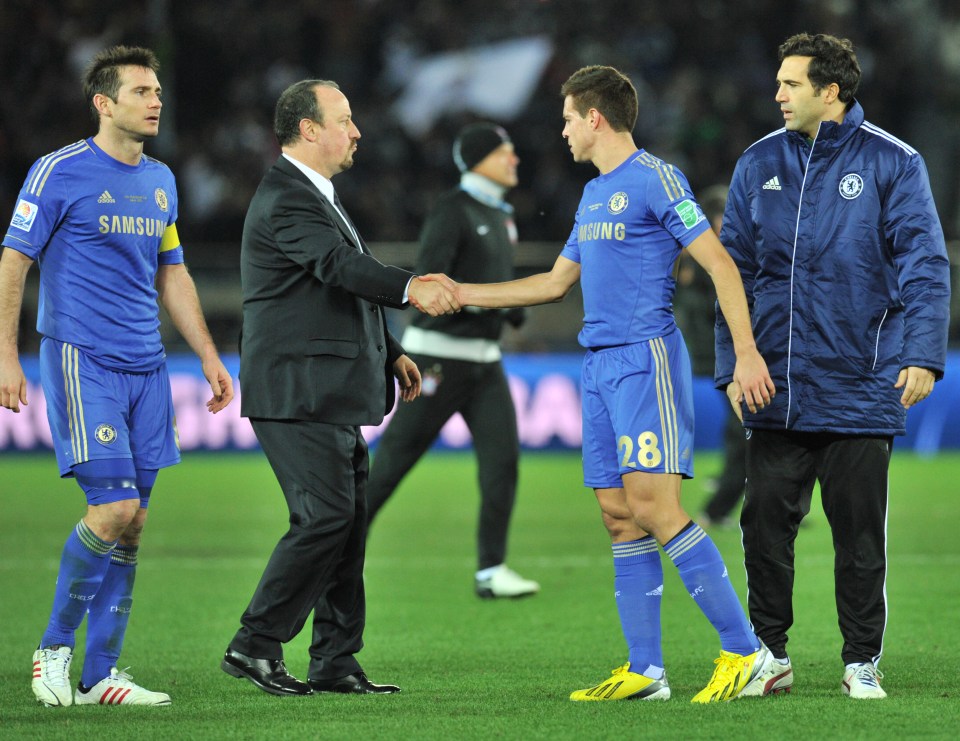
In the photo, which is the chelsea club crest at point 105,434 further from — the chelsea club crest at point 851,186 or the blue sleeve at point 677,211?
the chelsea club crest at point 851,186

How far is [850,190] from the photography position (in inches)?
199

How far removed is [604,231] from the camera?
16.3 ft

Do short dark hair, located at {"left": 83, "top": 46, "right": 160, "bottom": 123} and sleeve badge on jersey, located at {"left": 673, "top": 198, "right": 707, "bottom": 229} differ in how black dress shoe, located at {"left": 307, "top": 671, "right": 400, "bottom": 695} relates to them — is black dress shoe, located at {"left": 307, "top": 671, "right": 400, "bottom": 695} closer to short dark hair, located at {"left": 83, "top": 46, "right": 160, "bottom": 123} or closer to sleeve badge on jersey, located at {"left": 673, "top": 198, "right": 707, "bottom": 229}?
sleeve badge on jersey, located at {"left": 673, "top": 198, "right": 707, "bottom": 229}

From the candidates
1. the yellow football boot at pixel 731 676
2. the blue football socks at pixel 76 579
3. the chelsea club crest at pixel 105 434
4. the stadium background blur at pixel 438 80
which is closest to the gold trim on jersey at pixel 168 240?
the chelsea club crest at pixel 105 434

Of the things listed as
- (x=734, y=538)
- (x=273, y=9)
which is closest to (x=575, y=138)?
(x=734, y=538)

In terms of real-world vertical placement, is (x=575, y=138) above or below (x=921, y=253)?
above

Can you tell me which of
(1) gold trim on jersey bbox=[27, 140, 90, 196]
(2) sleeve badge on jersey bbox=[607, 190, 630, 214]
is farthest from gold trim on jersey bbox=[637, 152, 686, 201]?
(1) gold trim on jersey bbox=[27, 140, 90, 196]

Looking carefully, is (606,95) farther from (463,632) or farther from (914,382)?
(463,632)

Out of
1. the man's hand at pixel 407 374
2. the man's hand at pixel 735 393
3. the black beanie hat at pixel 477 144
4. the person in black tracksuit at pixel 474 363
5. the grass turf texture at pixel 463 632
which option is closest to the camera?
the grass turf texture at pixel 463 632

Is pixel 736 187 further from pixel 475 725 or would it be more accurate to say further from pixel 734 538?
pixel 734 538

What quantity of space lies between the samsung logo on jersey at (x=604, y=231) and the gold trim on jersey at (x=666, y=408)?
39 centimetres

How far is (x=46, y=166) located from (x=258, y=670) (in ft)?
6.39

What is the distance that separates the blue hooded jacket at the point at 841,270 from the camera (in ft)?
16.5

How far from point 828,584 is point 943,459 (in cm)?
807
